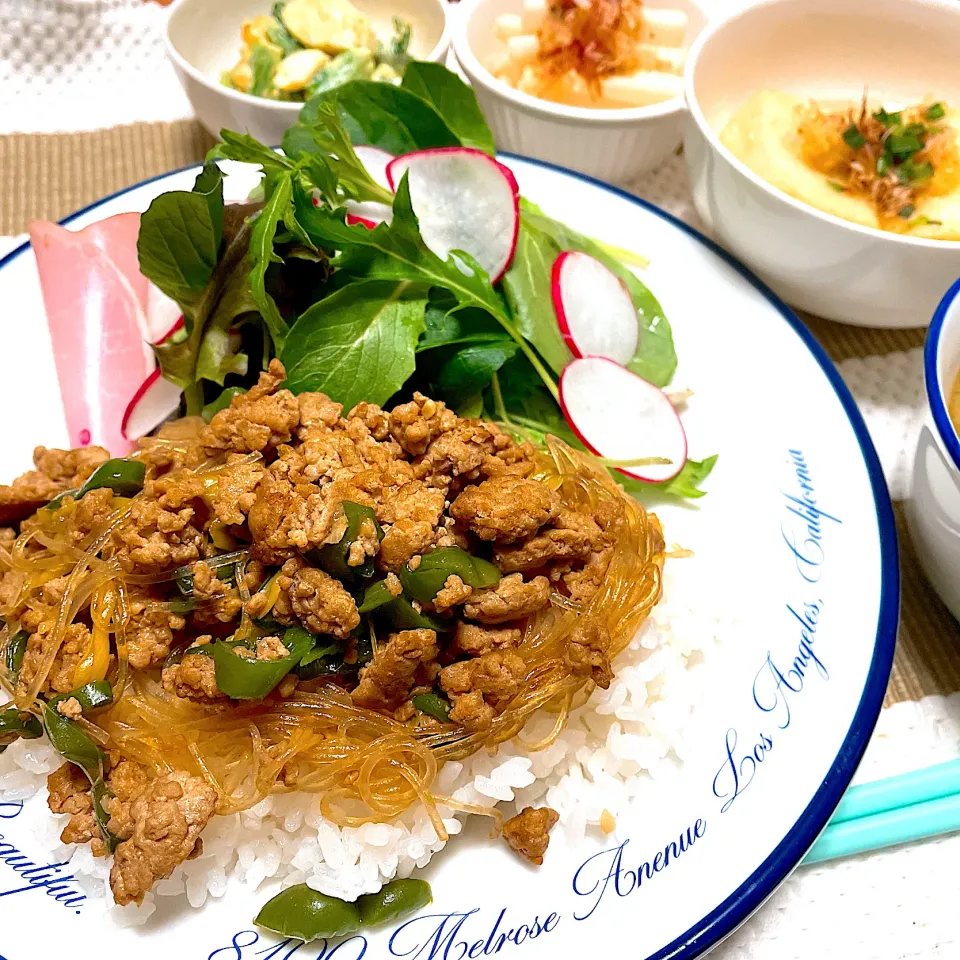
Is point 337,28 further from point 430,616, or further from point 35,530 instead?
point 430,616

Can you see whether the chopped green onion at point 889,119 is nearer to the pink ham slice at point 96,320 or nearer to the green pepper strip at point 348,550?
the green pepper strip at point 348,550

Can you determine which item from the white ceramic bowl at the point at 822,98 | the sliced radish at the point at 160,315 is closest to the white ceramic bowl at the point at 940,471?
the white ceramic bowl at the point at 822,98

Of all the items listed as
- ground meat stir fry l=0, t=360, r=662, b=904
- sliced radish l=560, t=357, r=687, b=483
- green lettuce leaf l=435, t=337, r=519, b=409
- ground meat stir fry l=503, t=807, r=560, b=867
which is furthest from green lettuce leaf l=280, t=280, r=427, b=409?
ground meat stir fry l=503, t=807, r=560, b=867

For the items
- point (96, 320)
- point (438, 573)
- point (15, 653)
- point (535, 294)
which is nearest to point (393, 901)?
point (438, 573)

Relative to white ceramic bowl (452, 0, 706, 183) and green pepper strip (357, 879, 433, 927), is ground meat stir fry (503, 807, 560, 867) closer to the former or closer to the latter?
green pepper strip (357, 879, 433, 927)

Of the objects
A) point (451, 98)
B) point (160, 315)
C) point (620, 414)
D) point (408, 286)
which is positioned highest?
point (451, 98)

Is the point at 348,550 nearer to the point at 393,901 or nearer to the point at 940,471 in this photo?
the point at 393,901
